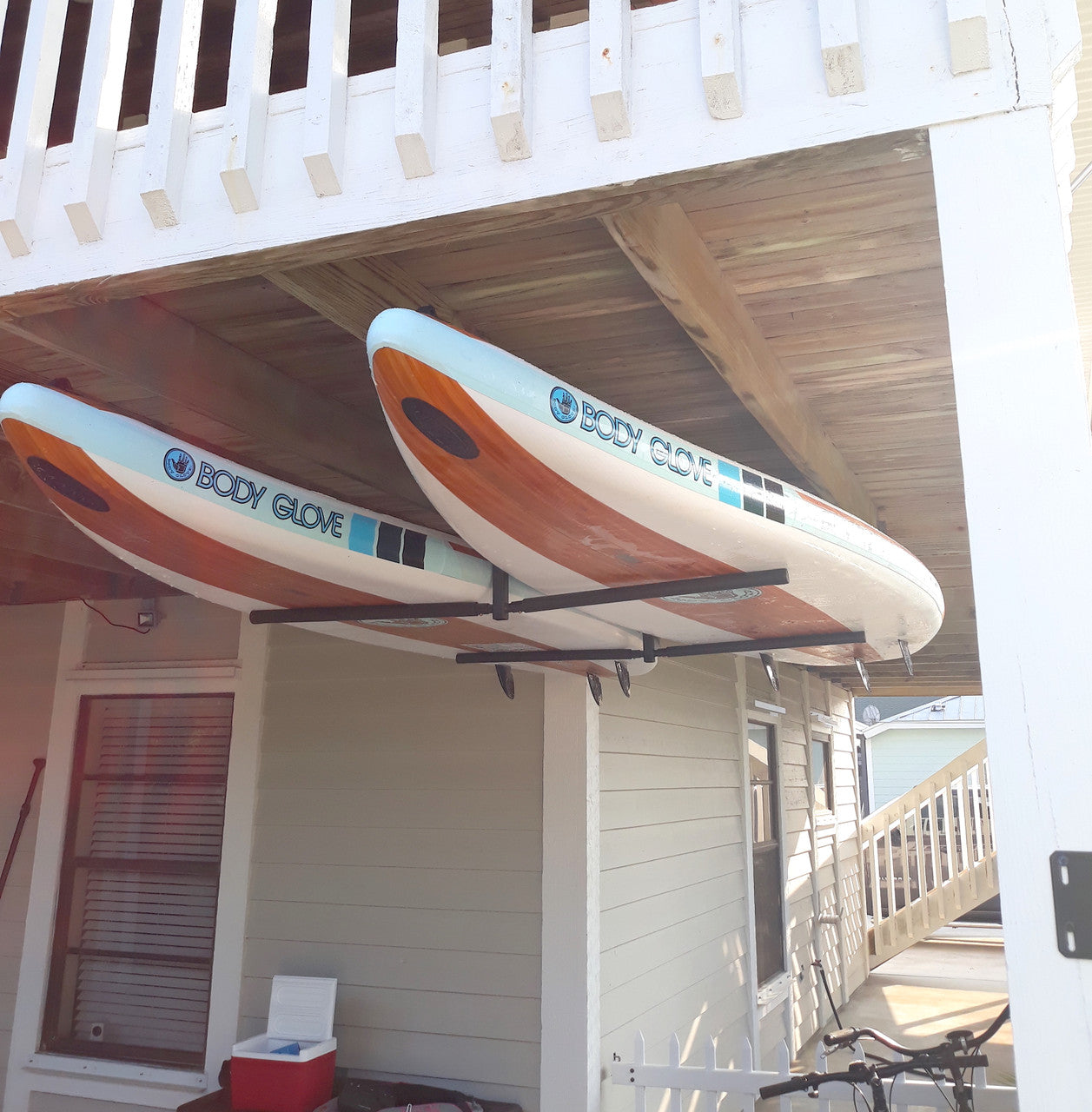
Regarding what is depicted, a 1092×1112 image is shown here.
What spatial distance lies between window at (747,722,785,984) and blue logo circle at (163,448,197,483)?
4620mm

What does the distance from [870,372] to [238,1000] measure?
3.36m

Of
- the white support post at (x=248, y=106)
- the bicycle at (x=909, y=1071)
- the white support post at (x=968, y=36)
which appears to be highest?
the white support post at (x=248, y=106)

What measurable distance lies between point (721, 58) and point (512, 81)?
329 millimetres

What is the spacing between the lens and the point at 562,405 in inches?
63.3

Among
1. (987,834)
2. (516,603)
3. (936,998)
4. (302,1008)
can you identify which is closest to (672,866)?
(302,1008)

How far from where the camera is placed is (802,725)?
7707 mm

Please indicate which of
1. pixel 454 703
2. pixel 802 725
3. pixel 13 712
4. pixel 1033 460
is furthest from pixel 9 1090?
pixel 802 725

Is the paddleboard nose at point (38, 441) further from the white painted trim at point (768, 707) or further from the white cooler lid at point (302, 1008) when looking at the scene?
the white painted trim at point (768, 707)

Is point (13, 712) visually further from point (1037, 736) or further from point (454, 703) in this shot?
point (1037, 736)

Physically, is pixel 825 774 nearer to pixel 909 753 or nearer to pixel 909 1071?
pixel 909 1071

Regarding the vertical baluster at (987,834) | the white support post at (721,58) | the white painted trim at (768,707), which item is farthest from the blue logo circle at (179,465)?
the vertical baluster at (987,834)

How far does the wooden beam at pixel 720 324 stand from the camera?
174cm

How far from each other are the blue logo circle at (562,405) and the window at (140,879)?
316 centimetres

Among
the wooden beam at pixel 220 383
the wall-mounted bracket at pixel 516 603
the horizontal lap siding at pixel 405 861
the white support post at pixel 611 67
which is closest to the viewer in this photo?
the white support post at pixel 611 67
